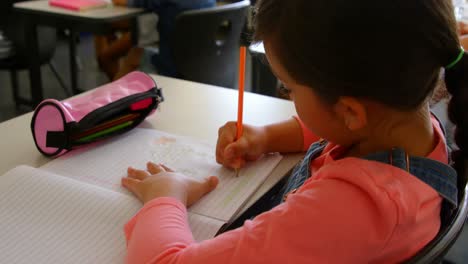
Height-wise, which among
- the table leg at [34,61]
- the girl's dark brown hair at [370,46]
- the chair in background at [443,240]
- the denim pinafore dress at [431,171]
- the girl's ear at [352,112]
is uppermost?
the girl's dark brown hair at [370,46]

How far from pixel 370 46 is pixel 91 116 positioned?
60 cm

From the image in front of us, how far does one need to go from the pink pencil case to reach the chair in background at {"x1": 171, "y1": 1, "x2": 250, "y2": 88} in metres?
0.97

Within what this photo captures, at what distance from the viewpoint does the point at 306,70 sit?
52cm

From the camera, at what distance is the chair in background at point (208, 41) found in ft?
6.50


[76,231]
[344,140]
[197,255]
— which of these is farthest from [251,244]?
[76,231]

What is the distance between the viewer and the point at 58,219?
2.26 ft

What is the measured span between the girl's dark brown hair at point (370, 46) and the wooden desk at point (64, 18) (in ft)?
5.73

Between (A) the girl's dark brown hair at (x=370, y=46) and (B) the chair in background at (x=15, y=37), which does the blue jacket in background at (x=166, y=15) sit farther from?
(A) the girl's dark brown hair at (x=370, y=46)

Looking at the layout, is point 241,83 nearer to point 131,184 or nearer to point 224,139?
point 224,139

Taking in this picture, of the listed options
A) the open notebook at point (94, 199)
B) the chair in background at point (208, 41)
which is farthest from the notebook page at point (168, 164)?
the chair in background at point (208, 41)

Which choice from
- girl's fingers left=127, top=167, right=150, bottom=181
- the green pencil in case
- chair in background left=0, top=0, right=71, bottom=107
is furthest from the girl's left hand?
chair in background left=0, top=0, right=71, bottom=107

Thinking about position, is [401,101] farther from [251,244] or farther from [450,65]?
[251,244]

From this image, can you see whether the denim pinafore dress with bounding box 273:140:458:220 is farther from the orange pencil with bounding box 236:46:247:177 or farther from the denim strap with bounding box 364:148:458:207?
the orange pencil with bounding box 236:46:247:177

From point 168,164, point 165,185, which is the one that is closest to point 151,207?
point 165,185
